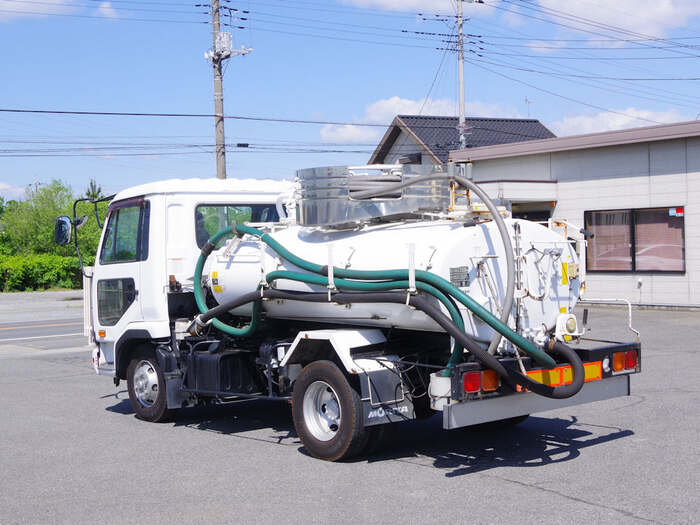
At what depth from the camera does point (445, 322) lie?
667 cm

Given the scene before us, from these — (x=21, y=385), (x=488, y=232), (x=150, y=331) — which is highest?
(x=488, y=232)

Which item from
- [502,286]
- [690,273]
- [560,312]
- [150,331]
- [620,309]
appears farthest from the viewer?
[620,309]

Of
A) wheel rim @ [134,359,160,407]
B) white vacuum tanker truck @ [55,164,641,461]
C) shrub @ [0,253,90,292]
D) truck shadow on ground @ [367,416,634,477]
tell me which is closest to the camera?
white vacuum tanker truck @ [55,164,641,461]

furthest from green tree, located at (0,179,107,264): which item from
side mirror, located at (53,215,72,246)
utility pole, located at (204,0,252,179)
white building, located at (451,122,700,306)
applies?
side mirror, located at (53,215,72,246)

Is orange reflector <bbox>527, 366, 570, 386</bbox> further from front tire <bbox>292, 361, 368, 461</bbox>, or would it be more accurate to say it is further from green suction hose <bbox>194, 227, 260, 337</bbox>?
green suction hose <bbox>194, 227, 260, 337</bbox>

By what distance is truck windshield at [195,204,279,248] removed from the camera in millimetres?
9828

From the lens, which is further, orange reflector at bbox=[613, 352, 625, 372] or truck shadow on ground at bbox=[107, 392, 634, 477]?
orange reflector at bbox=[613, 352, 625, 372]

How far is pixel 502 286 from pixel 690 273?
16.4m

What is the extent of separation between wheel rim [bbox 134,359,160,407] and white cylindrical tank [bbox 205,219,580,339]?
6.48 feet

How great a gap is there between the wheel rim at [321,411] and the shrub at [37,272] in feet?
120

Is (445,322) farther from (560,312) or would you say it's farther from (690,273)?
(690,273)

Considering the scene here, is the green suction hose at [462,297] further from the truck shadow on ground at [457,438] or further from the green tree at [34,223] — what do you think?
the green tree at [34,223]

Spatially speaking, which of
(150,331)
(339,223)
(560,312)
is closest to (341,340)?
(339,223)

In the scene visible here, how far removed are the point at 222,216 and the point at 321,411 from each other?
121 inches
